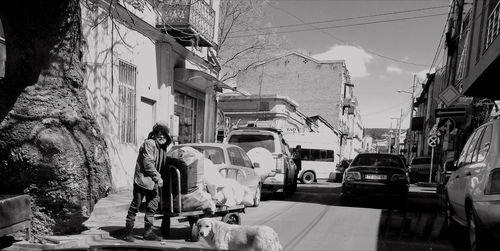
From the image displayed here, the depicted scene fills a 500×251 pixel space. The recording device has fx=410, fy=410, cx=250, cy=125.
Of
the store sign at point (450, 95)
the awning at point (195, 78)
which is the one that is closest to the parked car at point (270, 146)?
the awning at point (195, 78)

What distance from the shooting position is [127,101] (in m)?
12.3

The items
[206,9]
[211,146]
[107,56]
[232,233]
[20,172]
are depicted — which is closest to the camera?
[232,233]

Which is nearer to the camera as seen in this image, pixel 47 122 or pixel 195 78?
pixel 47 122

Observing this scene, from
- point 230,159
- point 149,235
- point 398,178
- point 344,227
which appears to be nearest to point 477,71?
point 398,178

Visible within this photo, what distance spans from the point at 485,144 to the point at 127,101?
969 centimetres

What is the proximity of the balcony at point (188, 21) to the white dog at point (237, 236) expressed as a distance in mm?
9301

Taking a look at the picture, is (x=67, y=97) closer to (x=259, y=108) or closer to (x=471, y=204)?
(x=471, y=204)

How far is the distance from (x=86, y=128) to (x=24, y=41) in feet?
4.87

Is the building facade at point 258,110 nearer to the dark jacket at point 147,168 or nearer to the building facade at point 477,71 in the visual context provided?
the building facade at point 477,71

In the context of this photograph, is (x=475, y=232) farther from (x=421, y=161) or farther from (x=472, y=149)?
(x=421, y=161)

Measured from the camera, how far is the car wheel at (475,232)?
4921 mm

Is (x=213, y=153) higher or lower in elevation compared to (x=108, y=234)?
higher

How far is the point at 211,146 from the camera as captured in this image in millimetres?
8820

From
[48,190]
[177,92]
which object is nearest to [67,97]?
[48,190]
